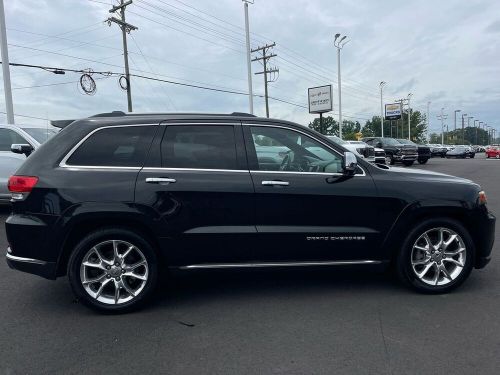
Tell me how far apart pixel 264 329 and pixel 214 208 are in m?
1.15

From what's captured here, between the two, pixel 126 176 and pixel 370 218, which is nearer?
pixel 126 176

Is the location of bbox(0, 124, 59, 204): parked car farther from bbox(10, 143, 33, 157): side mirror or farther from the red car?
the red car

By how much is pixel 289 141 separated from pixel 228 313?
1.75 metres

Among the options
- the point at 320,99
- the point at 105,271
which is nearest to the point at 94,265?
the point at 105,271

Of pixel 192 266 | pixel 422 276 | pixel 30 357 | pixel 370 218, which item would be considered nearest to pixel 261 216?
pixel 192 266

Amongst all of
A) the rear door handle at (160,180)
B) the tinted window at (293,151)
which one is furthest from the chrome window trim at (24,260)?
the tinted window at (293,151)

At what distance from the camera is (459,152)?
151 ft

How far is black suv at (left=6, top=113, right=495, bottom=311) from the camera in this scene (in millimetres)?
3896

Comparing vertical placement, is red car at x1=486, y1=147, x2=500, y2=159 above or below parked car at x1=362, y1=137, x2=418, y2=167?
below

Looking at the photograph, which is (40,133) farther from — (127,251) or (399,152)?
(399,152)

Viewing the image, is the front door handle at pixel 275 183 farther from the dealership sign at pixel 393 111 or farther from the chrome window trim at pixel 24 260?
the dealership sign at pixel 393 111

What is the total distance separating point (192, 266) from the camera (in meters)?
4.05

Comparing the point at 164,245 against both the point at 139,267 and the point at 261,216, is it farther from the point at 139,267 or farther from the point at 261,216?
the point at 261,216

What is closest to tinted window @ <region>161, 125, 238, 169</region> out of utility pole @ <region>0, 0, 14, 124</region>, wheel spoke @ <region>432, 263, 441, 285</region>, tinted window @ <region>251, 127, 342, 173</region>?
tinted window @ <region>251, 127, 342, 173</region>
